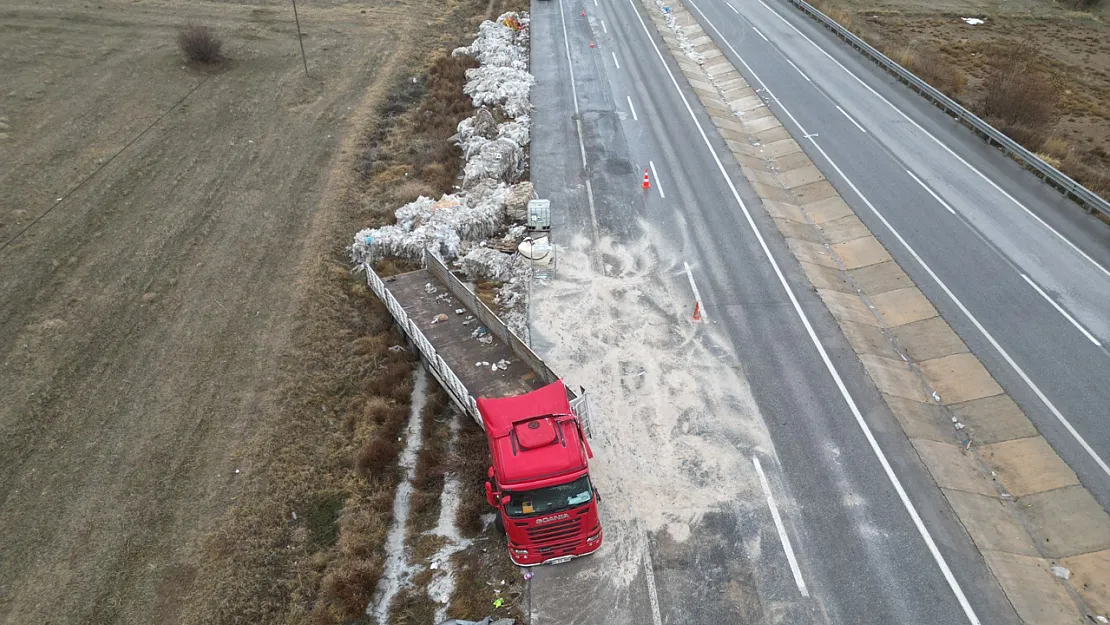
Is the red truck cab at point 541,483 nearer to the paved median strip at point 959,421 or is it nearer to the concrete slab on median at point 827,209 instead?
the paved median strip at point 959,421

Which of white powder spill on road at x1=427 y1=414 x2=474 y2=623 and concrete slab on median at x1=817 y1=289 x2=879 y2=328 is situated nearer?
white powder spill on road at x1=427 y1=414 x2=474 y2=623

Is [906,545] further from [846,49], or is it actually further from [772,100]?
[846,49]

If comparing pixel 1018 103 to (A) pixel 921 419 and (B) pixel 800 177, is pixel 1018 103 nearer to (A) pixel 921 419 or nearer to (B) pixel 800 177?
(B) pixel 800 177

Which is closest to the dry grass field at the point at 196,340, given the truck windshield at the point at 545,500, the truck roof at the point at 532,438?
the truck windshield at the point at 545,500

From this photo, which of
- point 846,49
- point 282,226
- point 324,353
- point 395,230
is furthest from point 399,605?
point 846,49

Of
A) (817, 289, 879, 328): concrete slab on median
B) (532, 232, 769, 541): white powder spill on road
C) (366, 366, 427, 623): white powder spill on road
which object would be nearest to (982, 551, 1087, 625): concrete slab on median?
(532, 232, 769, 541): white powder spill on road

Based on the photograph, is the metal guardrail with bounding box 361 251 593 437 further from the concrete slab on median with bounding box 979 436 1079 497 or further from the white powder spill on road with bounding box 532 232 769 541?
the concrete slab on median with bounding box 979 436 1079 497
